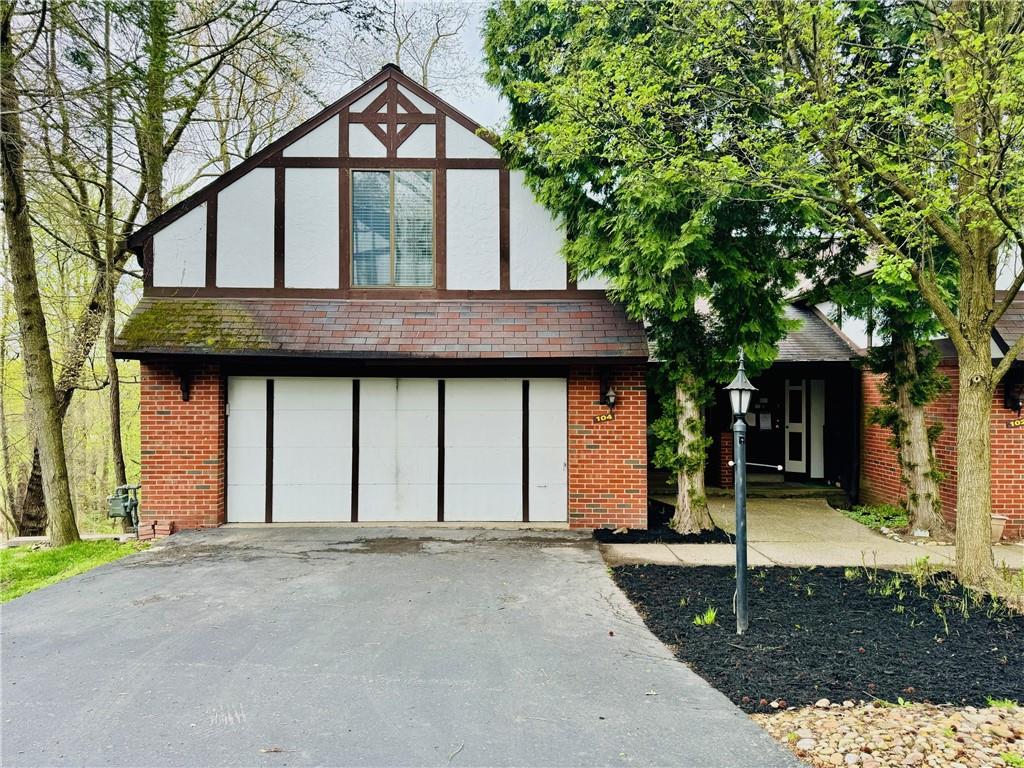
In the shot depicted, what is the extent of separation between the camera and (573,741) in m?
3.04

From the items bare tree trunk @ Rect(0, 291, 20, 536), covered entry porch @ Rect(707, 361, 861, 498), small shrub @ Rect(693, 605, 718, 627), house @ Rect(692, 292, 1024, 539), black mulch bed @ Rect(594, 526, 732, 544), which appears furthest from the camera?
bare tree trunk @ Rect(0, 291, 20, 536)

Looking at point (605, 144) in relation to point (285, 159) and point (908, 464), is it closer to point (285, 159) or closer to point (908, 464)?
point (285, 159)

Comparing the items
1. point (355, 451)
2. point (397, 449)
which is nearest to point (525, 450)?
point (397, 449)

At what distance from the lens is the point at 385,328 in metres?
7.88

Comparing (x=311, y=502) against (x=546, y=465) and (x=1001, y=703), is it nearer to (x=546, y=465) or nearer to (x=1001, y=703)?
(x=546, y=465)

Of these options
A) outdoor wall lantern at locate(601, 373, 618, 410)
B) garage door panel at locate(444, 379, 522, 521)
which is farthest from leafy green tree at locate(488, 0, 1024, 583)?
garage door panel at locate(444, 379, 522, 521)

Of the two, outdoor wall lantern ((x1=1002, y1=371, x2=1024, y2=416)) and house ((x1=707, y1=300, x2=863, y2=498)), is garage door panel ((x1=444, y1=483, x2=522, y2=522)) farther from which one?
outdoor wall lantern ((x1=1002, y1=371, x2=1024, y2=416))

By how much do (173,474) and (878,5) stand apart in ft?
34.7

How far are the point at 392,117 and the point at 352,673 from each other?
755cm

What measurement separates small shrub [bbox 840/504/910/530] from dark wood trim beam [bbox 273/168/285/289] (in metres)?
9.63

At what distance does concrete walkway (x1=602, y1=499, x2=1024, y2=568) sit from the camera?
646 centimetres

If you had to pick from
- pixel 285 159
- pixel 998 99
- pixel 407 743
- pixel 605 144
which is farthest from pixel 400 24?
pixel 407 743

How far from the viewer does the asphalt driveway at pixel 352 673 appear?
2.99 m

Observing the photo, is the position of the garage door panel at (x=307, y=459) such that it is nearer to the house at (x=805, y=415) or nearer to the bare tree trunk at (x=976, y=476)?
the house at (x=805, y=415)
